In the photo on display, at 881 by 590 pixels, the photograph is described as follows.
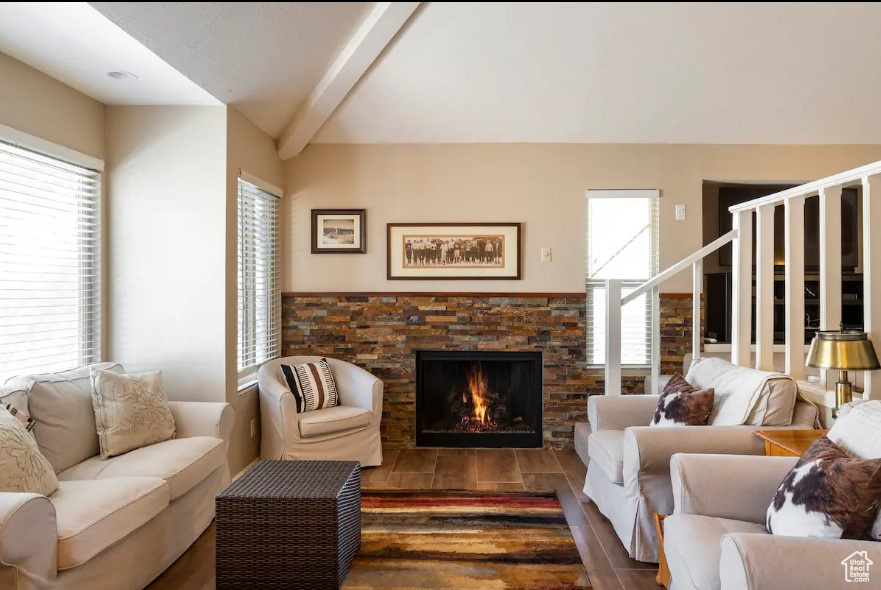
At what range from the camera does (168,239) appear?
3727 mm

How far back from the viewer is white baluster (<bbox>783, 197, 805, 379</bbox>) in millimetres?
3223

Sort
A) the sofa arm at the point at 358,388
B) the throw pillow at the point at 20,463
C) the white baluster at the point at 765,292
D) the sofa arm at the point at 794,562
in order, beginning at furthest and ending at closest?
the sofa arm at the point at 358,388
the white baluster at the point at 765,292
the throw pillow at the point at 20,463
the sofa arm at the point at 794,562

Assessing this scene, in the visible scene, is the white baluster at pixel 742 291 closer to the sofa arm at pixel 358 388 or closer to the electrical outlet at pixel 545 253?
the electrical outlet at pixel 545 253

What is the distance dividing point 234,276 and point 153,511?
5.49 feet

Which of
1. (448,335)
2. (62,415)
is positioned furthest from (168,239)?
(448,335)

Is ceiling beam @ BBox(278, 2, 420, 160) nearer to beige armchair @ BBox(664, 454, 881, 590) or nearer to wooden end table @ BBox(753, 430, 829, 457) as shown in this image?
beige armchair @ BBox(664, 454, 881, 590)

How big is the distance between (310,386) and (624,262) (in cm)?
266

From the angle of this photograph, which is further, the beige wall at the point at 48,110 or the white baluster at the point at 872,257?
→ the beige wall at the point at 48,110

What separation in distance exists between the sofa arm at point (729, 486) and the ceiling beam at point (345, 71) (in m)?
2.69

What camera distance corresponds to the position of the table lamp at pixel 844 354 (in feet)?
8.41

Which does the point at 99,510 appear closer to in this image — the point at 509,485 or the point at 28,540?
the point at 28,540

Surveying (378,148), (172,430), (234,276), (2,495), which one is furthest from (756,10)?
(2,495)

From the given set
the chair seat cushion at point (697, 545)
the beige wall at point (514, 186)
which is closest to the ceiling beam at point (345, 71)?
the beige wall at point (514, 186)

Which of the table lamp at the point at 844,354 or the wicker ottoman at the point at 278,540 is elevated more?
the table lamp at the point at 844,354
